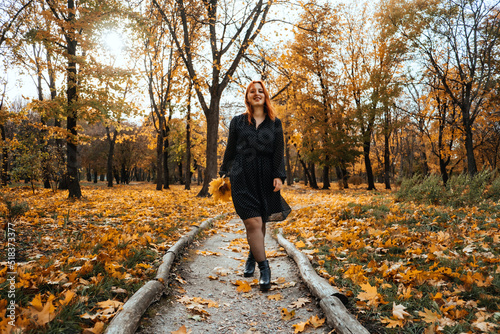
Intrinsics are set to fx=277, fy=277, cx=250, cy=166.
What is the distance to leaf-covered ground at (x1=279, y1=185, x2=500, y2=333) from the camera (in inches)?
80.9

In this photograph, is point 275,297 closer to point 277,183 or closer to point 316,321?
point 316,321

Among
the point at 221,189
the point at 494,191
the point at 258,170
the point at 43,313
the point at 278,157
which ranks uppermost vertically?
the point at 278,157

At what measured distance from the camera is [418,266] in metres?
2.99

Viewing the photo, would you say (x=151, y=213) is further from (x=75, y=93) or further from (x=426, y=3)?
(x=426, y=3)

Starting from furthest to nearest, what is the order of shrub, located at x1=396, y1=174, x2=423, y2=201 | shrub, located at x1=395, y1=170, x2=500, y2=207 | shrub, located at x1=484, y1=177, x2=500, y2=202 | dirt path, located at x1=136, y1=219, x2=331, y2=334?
shrub, located at x1=396, y1=174, x2=423, y2=201 → shrub, located at x1=484, y1=177, x2=500, y2=202 → shrub, located at x1=395, y1=170, x2=500, y2=207 → dirt path, located at x1=136, y1=219, x2=331, y2=334

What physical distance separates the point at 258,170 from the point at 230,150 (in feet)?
1.66

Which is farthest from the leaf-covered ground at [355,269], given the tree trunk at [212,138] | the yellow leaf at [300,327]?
the tree trunk at [212,138]

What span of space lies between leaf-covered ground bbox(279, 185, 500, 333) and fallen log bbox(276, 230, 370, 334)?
174 mm

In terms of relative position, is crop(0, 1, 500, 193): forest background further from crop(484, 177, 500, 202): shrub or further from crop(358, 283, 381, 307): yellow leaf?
crop(358, 283, 381, 307): yellow leaf

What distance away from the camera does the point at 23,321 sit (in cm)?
167

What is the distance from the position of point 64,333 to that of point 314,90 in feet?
62.1

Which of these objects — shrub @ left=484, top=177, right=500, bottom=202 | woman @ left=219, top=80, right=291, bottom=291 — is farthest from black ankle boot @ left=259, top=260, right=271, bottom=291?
shrub @ left=484, top=177, right=500, bottom=202

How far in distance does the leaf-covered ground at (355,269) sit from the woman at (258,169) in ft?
2.77

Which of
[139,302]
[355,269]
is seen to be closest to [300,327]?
[355,269]
